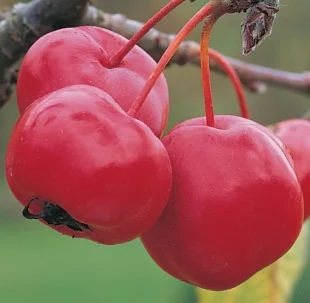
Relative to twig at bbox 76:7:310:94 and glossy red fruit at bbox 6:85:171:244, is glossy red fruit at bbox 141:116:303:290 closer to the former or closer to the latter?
glossy red fruit at bbox 6:85:171:244

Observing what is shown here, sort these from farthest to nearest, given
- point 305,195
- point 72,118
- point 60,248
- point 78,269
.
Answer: point 60,248 < point 78,269 < point 305,195 < point 72,118

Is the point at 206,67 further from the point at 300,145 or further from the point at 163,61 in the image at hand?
the point at 300,145

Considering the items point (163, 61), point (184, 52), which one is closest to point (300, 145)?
point (184, 52)

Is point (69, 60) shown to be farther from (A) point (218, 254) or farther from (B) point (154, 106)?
(A) point (218, 254)

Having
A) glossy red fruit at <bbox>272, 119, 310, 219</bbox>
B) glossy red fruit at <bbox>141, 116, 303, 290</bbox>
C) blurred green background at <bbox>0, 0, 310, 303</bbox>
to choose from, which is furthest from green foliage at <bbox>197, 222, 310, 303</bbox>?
blurred green background at <bbox>0, 0, 310, 303</bbox>

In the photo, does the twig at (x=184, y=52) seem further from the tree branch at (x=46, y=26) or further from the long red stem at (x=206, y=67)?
the long red stem at (x=206, y=67)

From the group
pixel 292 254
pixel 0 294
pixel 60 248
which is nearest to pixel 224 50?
pixel 60 248

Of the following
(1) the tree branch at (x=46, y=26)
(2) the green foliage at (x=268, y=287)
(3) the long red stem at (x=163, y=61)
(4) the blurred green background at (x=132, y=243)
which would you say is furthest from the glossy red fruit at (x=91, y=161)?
(4) the blurred green background at (x=132, y=243)
